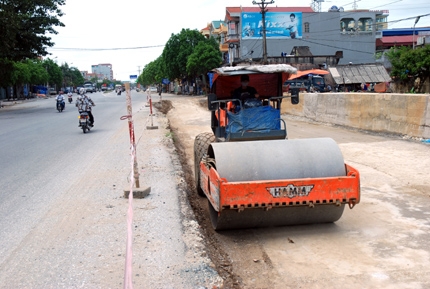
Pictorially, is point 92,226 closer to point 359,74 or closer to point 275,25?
point 359,74

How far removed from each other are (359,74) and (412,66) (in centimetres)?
1144

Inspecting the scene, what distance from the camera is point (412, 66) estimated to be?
93.8ft

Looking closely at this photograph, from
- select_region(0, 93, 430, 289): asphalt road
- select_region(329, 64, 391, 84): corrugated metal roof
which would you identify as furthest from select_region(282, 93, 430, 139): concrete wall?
select_region(329, 64, 391, 84): corrugated metal roof

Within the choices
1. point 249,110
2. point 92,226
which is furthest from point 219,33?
point 92,226

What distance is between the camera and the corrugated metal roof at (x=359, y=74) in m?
39.5

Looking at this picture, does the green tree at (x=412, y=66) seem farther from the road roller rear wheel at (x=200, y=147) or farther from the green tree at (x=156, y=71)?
the green tree at (x=156, y=71)

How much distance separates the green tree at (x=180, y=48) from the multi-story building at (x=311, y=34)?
731cm

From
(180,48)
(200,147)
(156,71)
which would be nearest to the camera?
(200,147)

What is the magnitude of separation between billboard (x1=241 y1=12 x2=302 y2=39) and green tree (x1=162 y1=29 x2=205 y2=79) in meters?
9.67

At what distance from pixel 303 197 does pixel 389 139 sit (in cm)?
984

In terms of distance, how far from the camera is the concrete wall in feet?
44.7

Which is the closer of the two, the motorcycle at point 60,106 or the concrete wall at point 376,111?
the concrete wall at point 376,111

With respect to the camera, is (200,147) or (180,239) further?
(200,147)

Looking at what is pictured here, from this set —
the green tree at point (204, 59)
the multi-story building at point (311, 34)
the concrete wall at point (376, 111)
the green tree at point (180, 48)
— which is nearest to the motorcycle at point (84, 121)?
the concrete wall at point (376, 111)
